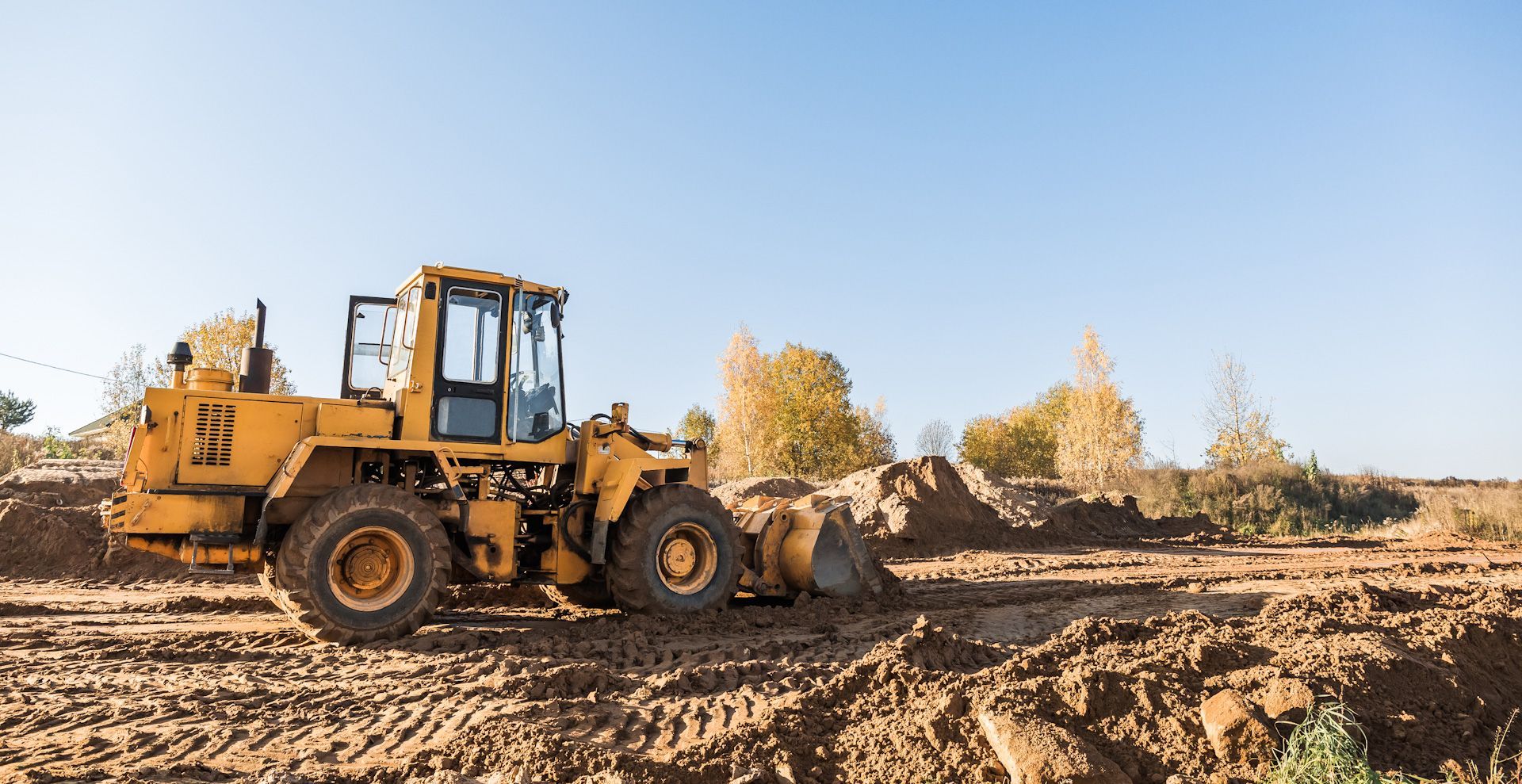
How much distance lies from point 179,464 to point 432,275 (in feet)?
8.04

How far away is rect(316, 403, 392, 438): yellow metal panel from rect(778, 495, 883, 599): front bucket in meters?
3.92

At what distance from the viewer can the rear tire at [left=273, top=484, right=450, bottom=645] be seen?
702cm

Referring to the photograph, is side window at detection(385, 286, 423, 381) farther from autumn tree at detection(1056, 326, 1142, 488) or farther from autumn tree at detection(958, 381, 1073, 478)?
autumn tree at detection(958, 381, 1073, 478)

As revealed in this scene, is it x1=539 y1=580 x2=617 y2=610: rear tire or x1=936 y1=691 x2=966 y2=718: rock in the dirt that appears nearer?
x1=936 y1=691 x2=966 y2=718: rock in the dirt

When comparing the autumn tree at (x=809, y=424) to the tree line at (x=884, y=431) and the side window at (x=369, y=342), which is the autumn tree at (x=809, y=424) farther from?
the side window at (x=369, y=342)

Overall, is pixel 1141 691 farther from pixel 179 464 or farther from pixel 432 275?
pixel 179 464

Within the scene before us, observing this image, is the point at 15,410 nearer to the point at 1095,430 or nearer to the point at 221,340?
the point at 221,340

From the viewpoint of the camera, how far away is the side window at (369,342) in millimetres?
8867

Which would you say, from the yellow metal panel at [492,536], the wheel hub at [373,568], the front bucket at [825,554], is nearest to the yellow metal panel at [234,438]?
the wheel hub at [373,568]

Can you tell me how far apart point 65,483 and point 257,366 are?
34.7ft

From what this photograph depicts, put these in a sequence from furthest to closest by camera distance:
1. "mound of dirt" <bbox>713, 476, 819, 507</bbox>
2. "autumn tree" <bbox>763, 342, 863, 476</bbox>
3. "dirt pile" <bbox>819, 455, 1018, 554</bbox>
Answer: "autumn tree" <bbox>763, 342, 863, 476</bbox>
"mound of dirt" <bbox>713, 476, 819, 507</bbox>
"dirt pile" <bbox>819, 455, 1018, 554</bbox>

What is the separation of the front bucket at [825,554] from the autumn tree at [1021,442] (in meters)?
49.0

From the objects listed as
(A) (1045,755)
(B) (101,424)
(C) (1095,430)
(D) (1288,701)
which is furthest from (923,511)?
(B) (101,424)

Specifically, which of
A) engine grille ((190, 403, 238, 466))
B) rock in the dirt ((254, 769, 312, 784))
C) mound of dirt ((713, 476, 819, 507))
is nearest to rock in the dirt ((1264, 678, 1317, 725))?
rock in the dirt ((254, 769, 312, 784))
